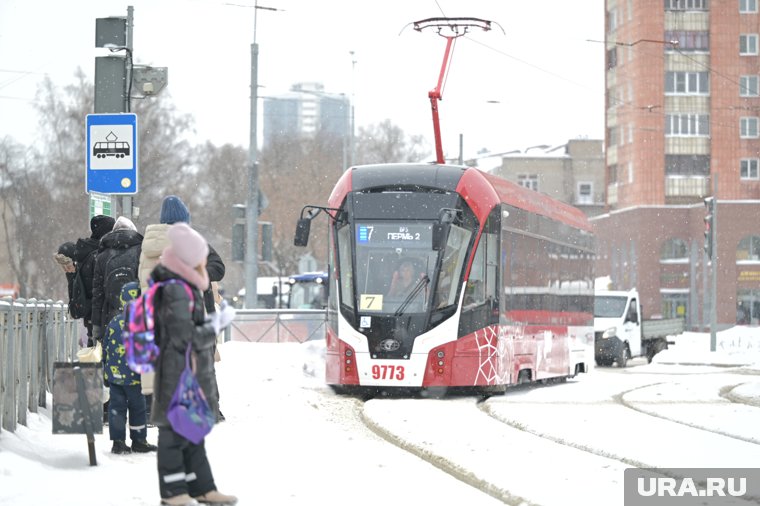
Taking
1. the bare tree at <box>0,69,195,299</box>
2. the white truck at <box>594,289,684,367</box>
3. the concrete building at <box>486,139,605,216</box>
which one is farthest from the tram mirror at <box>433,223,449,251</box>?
the concrete building at <box>486,139,605,216</box>

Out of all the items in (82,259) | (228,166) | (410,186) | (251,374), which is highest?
(228,166)

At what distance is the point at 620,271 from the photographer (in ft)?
229

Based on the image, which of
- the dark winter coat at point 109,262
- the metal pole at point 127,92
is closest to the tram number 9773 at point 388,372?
the metal pole at point 127,92

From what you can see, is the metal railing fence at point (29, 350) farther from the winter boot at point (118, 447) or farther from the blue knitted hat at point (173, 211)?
the blue knitted hat at point (173, 211)

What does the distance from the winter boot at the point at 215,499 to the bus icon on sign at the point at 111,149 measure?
7073 mm

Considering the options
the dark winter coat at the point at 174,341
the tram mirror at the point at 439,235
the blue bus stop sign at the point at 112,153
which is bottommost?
the dark winter coat at the point at 174,341

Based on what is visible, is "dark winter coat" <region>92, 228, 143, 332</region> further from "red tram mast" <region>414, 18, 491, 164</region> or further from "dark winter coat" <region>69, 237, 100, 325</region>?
"red tram mast" <region>414, 18, 491, 164</region>

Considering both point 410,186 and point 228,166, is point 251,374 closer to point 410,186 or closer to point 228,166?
point 410,186

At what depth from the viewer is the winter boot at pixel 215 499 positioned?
716cm

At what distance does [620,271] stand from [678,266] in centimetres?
399

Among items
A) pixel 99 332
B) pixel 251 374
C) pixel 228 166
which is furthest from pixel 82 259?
pixel 228 166

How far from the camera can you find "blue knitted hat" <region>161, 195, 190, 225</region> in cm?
894

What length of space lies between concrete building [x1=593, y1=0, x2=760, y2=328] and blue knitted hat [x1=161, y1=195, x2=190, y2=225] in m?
58.1

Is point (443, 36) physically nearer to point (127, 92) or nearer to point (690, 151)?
point (127, 92)
